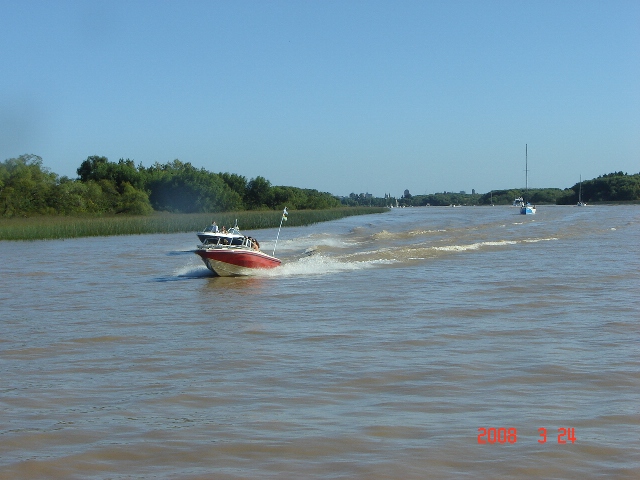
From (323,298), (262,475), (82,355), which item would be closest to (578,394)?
(262,475)

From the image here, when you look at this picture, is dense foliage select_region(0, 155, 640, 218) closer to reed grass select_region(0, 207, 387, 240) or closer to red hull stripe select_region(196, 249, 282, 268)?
reed grass select_region(0, 207, 387, 240)

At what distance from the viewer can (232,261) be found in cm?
2412

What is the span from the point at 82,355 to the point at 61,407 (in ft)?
10.3

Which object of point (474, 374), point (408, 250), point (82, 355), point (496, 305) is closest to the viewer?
point (474, 374)

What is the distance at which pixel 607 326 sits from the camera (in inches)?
541

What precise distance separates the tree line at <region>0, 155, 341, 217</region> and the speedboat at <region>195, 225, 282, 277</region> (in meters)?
45.2

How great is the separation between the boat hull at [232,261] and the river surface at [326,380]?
2.04m

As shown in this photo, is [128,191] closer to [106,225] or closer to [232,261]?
[106,225]

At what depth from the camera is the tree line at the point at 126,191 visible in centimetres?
6969

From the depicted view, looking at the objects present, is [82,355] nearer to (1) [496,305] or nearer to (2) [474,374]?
(2) [474,374]

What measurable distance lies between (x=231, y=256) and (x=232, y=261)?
0.20 metres
